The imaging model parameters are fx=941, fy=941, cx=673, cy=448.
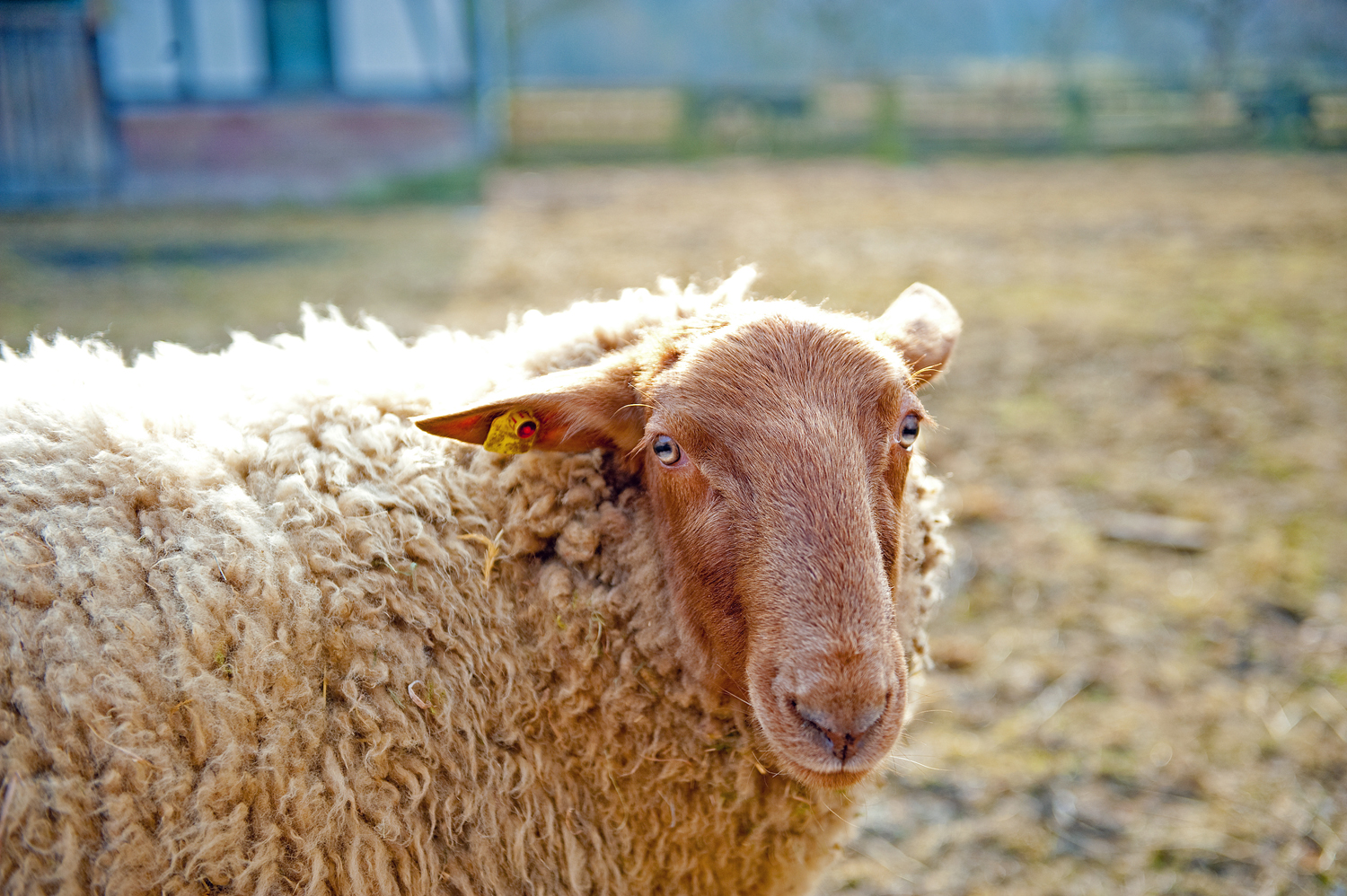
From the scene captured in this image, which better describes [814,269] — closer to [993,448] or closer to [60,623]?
[993,448]

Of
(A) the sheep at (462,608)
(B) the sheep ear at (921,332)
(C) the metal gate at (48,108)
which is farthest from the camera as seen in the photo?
(C) the metal gate at (48,108)

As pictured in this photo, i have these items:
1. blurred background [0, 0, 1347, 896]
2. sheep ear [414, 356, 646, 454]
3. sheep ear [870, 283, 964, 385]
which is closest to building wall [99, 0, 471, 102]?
blurred background [0, 0, 1347, 896]

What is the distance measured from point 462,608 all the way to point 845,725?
0.87 metres

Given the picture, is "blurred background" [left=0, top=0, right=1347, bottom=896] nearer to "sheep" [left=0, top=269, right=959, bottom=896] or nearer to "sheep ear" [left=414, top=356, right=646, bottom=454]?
"sheep" [left=0, top=269, right=959, bottom=896]

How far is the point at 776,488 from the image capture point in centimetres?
196

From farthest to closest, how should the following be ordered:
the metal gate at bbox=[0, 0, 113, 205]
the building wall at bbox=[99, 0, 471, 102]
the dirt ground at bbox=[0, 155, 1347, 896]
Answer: the building wall at bbox=[99, 0, 471, 102] < the metal gate at bbox=[0, 0, 113, 205] < the dirt ground at bbox=[0, 155, 1347, 896]

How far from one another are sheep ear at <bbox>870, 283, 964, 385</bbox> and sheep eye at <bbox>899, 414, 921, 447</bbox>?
200 mm

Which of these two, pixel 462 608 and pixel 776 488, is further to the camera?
pixel 462 608

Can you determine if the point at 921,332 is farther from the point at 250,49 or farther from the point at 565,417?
the point at 250,49

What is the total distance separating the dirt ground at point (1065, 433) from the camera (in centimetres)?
325

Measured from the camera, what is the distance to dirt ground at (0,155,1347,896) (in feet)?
10.6

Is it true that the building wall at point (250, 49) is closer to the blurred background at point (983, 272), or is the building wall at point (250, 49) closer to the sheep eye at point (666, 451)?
the blurred background at point (983, 272)

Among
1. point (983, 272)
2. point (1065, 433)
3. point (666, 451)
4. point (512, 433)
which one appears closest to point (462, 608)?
point (512, 433)

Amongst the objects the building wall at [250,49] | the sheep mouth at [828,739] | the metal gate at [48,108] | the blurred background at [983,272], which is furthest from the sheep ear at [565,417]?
the building wall at [250,49]
